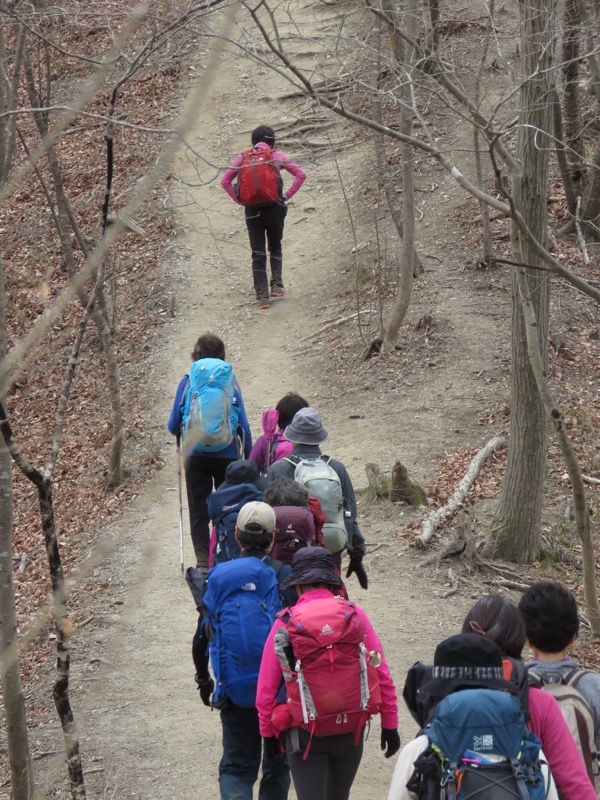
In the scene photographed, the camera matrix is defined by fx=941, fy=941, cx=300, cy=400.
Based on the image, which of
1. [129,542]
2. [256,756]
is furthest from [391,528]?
[256,756]

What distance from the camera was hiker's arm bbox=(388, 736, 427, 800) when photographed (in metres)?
2.85

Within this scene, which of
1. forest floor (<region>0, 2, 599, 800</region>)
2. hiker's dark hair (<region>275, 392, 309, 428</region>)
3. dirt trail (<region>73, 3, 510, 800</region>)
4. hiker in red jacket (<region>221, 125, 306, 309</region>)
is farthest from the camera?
hiker in red jacket (<region>221, 125, 306, 309</region>)

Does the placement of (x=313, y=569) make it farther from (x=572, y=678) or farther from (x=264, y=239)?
(x=264, y=239)

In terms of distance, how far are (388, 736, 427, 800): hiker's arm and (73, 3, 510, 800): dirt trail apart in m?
0.96

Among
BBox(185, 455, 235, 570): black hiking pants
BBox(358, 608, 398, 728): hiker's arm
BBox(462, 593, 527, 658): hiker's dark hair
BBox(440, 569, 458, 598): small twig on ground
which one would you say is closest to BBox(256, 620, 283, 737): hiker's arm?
BBox(358, 608, 398, 728): hiker's arm

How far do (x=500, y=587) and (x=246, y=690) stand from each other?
3.98 meters

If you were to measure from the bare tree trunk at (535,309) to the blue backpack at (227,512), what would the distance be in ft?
8.38

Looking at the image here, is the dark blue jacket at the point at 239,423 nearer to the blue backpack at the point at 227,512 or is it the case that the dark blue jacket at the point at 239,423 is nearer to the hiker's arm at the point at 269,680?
the blue backpack at the point at 227,512

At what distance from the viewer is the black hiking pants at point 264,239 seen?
1227 cm

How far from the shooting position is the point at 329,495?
210 inches

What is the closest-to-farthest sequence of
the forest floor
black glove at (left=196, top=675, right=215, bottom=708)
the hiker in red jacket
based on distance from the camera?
black glove at (left=196, top=675, right=215, bottom=708) → the forest floor → the hiker in red jacket

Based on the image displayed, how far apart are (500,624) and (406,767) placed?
56 cm

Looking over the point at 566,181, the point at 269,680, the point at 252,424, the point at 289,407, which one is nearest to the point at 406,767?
the point at 269,680

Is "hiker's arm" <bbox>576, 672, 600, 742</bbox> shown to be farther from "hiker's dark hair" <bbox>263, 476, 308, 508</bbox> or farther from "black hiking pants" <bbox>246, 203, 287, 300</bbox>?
"black hiking pants" <bbox>246, 203, 287, 300</bbox>
